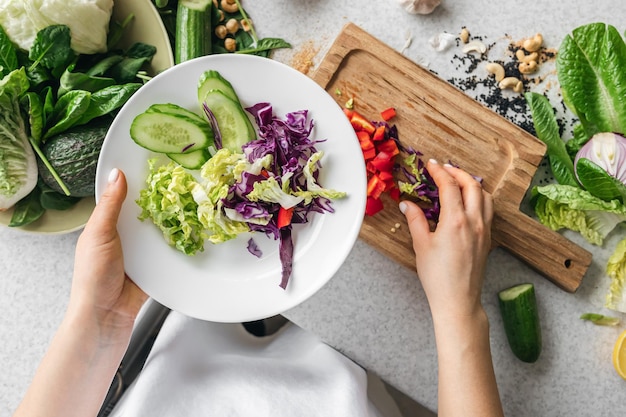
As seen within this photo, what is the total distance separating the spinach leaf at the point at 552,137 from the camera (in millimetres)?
1562

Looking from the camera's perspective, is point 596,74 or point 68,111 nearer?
point 68,111

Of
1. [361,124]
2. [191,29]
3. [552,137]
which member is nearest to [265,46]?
[191,29]

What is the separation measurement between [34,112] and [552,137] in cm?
135

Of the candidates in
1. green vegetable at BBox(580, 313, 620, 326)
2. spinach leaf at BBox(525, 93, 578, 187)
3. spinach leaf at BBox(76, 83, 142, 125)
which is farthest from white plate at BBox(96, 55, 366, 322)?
green vegetable at BBox(580, 313, 620, 326)

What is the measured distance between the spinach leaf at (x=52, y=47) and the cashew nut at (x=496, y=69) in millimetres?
1128

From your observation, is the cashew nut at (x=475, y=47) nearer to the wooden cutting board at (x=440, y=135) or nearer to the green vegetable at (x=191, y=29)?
the wooden cutting board at (x=440, y=135)

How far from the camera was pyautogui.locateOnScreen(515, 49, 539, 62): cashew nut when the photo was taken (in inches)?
63.6

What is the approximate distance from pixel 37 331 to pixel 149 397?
1.69 feet

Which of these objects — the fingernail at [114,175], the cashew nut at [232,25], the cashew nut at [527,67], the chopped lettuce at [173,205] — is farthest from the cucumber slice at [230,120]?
the cashew nut at [527,67]

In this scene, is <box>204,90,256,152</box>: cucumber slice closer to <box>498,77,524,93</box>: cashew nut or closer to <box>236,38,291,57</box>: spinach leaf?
<box>236,38,291,57</box>: spinach leaf

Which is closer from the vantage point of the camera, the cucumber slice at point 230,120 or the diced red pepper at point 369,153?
the cucumber slice at point 230,120

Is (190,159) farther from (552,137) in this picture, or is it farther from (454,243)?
(552,137)

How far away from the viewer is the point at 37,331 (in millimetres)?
1659

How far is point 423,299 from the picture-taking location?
5.33 ft
